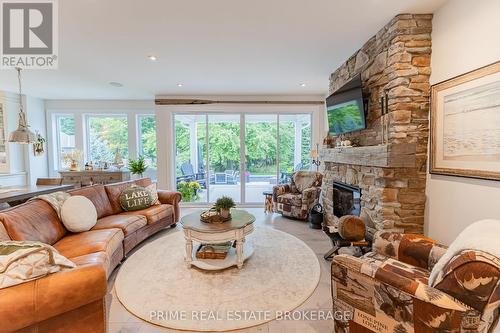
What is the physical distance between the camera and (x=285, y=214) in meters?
4.88

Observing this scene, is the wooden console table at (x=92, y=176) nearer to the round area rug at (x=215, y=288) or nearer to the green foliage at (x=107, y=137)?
the green foliage at (x=107, y=137)

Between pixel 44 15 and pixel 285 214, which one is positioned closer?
pixel 44 15

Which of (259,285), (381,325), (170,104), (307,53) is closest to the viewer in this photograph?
(381,325)

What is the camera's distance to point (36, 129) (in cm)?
592

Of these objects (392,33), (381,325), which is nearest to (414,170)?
(392,33)

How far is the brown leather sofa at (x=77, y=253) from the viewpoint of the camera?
4.16 feet

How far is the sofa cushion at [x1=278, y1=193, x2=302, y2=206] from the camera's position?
15.5 ft

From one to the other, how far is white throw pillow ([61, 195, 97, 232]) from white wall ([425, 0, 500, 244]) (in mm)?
3736

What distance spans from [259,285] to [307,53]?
2.97m

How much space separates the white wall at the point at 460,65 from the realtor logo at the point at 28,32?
3564 millimetres

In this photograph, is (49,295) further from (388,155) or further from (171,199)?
(171,199)

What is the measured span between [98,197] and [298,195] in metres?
3.42

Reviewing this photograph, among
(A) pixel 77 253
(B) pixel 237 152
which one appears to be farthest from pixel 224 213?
(B) pixel 237 152

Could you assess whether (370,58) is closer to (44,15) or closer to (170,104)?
(44,15)
